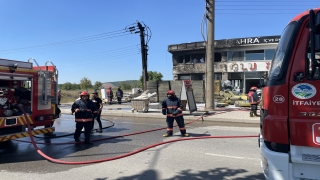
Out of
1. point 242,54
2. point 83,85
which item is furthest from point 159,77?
point 242,54

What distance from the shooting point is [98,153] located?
6.50 meters

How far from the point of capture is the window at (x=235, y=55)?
31266 mm

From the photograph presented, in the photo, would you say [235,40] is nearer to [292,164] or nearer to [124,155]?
[124,155]

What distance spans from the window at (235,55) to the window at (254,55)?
26.7 inches

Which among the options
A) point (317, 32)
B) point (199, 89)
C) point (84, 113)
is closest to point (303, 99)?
point (317, 32)

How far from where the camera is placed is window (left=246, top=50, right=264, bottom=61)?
1190 inches

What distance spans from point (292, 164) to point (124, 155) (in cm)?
394

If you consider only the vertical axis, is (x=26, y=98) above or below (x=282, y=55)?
below

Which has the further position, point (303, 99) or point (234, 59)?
point (234, 59)

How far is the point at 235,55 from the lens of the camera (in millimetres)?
31578

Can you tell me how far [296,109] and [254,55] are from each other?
97.0 ft

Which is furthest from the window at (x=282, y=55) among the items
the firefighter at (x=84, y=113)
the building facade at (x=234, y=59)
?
the building facade at (x=234, y=59)

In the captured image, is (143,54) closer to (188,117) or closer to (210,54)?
(210,54)

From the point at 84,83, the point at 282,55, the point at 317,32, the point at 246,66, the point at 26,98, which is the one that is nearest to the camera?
the point at 317,32
